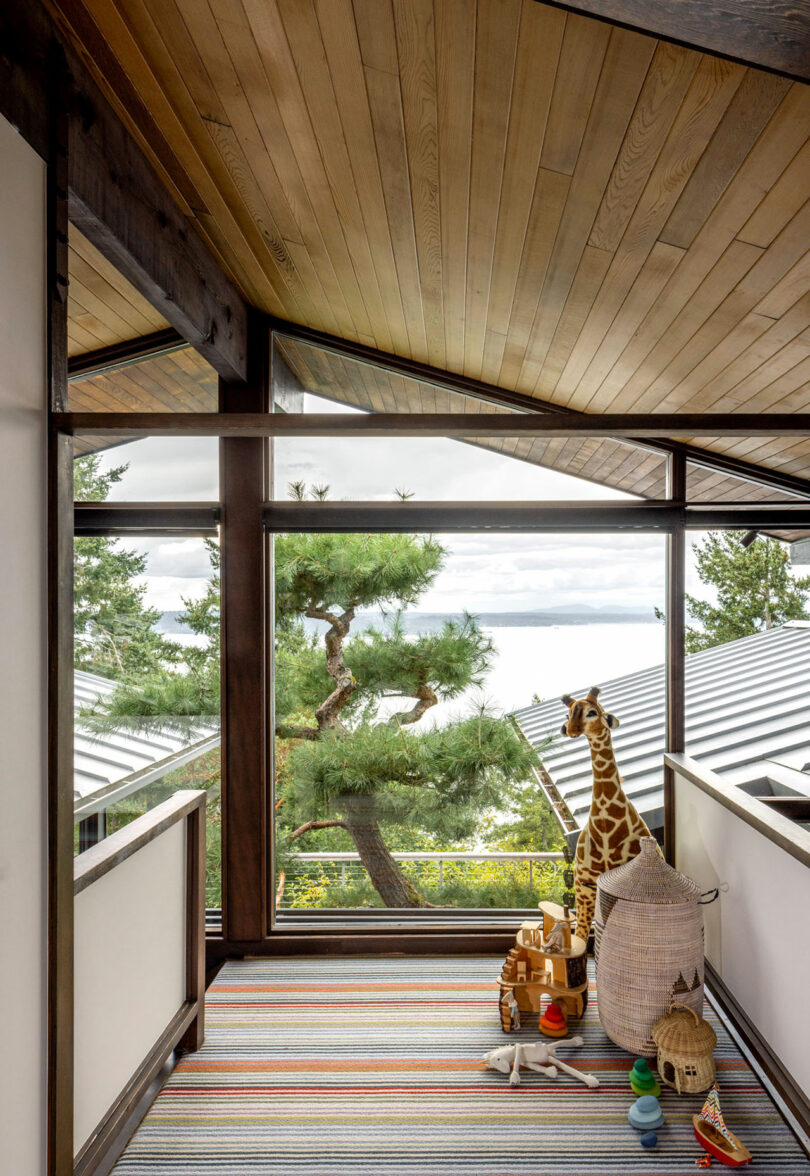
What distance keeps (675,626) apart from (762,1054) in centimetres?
164

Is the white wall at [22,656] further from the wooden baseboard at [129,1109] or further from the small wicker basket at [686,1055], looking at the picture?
the small wicker basket at [686,1055]

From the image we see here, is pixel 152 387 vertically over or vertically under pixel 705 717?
over

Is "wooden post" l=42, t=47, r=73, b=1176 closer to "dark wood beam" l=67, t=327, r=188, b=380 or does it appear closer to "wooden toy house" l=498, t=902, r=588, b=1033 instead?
"dark wood beam" l=67, t=327, r=188, b=380

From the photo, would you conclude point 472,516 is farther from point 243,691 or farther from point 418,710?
point 243,691

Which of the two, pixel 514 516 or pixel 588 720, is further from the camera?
pixel 514 516

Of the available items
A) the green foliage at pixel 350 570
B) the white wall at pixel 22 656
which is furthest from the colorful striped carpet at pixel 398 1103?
the green foliage at pixel 350 570

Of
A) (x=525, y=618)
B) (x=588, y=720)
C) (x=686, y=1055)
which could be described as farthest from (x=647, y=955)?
(x=525, y=618)

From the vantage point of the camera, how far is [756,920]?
99.7 inches

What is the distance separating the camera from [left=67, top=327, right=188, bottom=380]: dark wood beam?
3.03m

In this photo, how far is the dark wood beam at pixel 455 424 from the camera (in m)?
1.79

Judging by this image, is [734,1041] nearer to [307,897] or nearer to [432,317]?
[307,897]

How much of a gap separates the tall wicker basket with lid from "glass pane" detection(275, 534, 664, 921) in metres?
0.84

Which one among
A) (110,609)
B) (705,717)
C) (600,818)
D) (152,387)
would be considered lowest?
(600,818)

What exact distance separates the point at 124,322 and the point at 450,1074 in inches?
116
